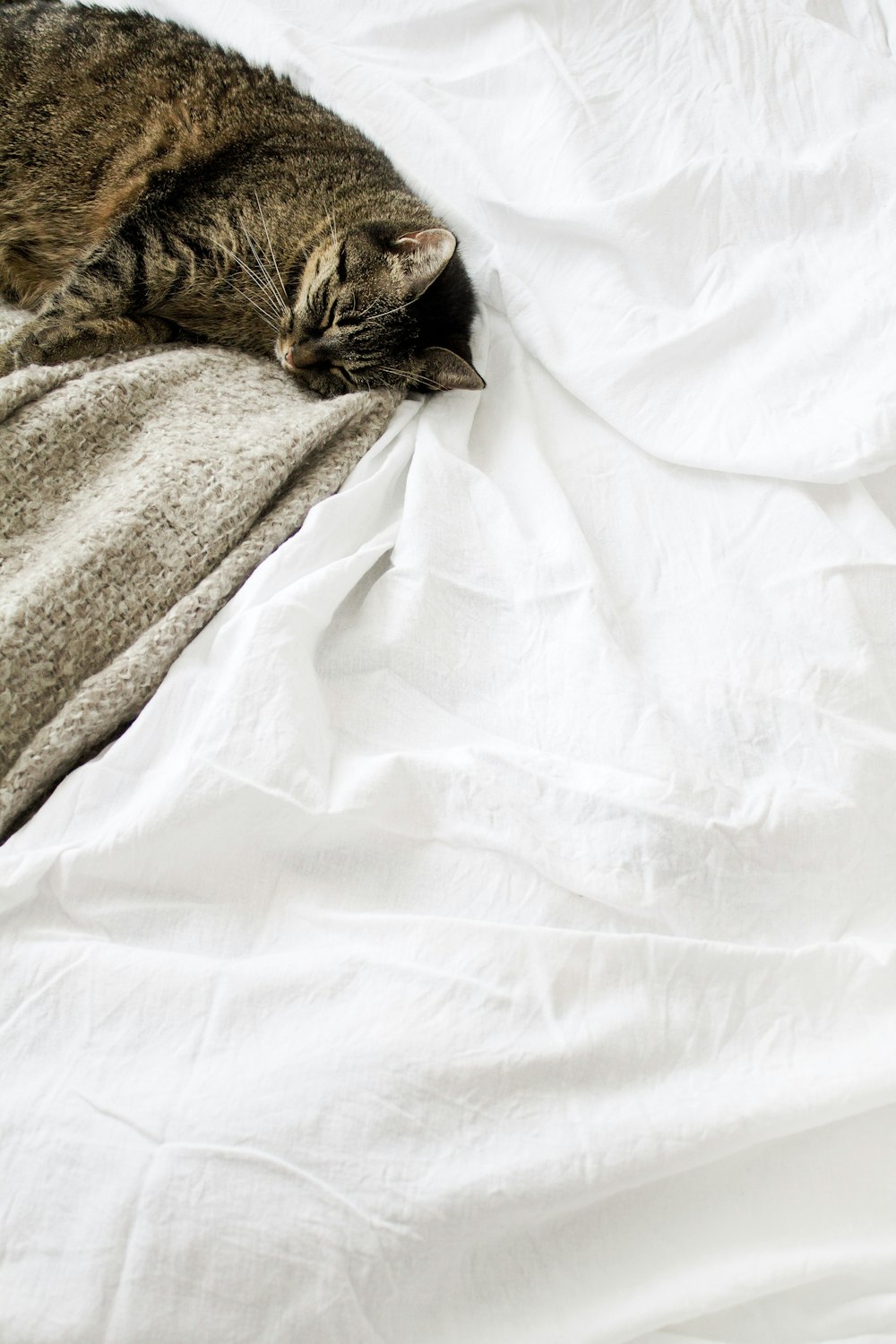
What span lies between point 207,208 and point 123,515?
2.03 feet

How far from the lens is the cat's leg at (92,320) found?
1042 mm

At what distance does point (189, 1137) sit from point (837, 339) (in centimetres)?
99

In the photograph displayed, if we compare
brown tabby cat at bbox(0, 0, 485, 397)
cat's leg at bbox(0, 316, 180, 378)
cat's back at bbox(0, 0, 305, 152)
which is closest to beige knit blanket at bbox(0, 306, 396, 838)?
cat's leg at bbox(0, 316, 180, 378)

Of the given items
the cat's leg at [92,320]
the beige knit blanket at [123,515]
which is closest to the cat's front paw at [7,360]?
the cat's leg at [92,320]

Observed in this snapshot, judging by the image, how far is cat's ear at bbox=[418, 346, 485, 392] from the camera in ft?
3.55

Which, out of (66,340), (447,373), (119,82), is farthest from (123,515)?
(119,82)

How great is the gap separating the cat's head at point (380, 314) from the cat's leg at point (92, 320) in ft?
0.62

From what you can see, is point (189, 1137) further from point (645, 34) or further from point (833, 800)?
point (645, 34)

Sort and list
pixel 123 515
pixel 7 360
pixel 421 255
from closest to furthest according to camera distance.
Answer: pixel 123 515
pixel 7 360
pixel 421 255

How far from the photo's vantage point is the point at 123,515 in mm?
846

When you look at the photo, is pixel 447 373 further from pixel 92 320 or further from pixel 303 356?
pixel 92 320

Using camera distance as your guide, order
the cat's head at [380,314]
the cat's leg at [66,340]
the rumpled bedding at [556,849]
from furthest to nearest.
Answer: the cat's head at [380,314]
the cat's leg at [66,340]
the rumpled bedding at [556,849]

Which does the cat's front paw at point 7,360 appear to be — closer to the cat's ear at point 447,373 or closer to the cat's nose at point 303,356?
the cat's nose at point 303,356

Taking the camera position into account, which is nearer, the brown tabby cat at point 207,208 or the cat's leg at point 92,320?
the cat's leg at point 92,320
